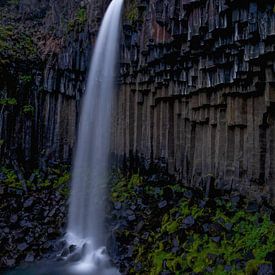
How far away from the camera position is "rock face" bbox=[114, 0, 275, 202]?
39.6ft

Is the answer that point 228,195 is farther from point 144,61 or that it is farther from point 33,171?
point 33,171

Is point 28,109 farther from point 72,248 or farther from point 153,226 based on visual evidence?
point 153,226

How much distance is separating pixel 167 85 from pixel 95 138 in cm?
583

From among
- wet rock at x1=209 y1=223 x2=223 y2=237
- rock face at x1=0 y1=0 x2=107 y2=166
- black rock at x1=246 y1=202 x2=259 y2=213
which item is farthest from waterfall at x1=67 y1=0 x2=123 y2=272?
black rock at x1=246 y1=202 x2=259 y2=213

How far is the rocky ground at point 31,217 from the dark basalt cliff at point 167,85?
2013mm

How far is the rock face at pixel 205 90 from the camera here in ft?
39.6

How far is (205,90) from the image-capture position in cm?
1502

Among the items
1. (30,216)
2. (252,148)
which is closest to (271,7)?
(252,148)

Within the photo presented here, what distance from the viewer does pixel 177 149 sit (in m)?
17.2

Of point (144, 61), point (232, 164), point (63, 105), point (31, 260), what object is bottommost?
point (31, 260)

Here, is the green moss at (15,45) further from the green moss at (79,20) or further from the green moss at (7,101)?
the green moss at (79,20)

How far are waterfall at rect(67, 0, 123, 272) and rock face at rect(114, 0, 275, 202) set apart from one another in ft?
4.64

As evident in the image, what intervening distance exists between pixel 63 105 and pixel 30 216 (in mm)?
7169

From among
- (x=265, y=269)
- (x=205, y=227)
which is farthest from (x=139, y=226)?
(x=265, y=269)
